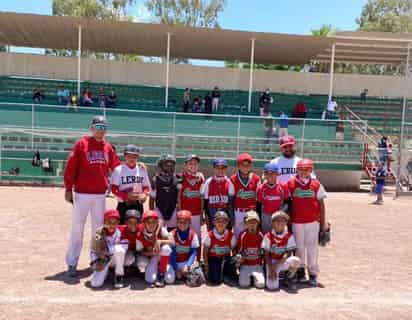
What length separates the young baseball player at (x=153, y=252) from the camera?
17.1ft

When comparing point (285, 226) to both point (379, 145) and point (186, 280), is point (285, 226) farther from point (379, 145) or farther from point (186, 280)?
point (379, 145)

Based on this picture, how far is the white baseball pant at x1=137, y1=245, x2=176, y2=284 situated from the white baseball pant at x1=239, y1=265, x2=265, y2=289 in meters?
0.85

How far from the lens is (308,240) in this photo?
17.6ft

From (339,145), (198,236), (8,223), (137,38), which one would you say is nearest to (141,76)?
(137,38)

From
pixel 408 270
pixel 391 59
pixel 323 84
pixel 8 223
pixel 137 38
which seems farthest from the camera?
pixel 323 84

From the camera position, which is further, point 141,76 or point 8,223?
point 141,76

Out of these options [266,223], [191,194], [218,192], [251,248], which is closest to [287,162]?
[266,223]

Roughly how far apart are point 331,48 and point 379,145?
5.92 m

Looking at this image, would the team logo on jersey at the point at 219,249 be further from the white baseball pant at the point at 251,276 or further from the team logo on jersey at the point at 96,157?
A: the team logo on jersey at the point at 96,157

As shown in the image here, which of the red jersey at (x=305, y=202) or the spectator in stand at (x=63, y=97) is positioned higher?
the spectator in stand at (x=63, y=97)

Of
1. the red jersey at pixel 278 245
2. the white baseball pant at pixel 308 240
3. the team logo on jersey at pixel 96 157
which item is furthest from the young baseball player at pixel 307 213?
the team logo on jersey at pixel 96 157

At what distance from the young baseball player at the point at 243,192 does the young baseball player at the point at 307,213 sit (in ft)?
1.65

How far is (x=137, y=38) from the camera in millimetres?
20234

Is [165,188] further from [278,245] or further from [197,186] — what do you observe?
[278,245]
